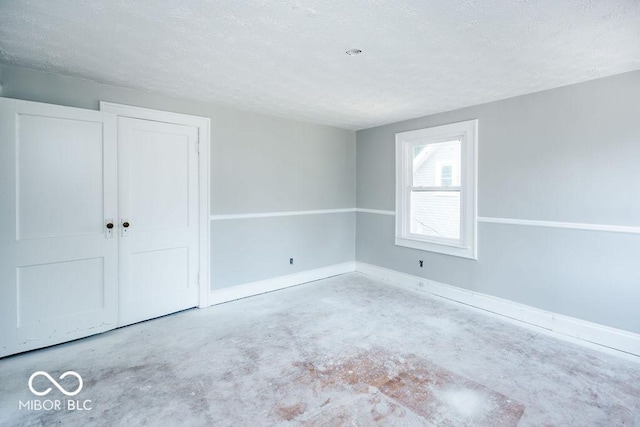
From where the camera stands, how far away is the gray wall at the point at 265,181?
11.3 ft

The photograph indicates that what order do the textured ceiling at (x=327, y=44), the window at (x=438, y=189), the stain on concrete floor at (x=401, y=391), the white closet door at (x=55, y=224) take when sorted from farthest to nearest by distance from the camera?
the window at (x=438, y=189)
the white closet door at (x=55, y=224)
the stain on concrete floor at (x=401, y=391)
the textured ceiling at (x=327, y=44)

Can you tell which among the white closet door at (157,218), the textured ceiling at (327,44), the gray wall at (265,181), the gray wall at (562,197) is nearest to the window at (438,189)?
the gray wall at (562,197)

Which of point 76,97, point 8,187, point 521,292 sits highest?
point 76,97

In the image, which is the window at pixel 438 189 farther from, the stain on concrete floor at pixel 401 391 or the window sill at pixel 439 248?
the stain on concrete floor at pixel 401 391

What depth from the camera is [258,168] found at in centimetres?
434

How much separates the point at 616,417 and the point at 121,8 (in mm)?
3881

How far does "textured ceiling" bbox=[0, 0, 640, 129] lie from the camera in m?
1.86

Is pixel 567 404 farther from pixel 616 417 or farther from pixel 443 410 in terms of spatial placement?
pixel 443 410

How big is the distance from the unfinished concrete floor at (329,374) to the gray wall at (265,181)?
99cm

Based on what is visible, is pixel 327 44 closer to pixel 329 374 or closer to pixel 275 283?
pixel 329 374

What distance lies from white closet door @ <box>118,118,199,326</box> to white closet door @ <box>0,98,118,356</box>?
0.42 feet

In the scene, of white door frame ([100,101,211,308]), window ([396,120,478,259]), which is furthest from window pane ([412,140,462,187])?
white door frame ([100,101,211,308])

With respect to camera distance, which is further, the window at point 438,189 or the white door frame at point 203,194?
the window at point 438,189

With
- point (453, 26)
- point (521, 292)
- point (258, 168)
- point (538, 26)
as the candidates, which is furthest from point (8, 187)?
point (521, 292)
